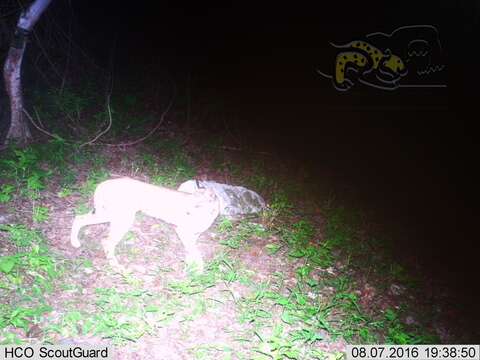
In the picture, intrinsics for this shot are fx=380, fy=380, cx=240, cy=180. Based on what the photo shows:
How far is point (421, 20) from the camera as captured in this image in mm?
10289

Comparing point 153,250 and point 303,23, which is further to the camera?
point 303,23

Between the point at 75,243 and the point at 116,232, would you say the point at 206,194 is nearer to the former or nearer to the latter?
the point at 116,232

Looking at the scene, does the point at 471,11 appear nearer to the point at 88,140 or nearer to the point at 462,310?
the point at 462,310

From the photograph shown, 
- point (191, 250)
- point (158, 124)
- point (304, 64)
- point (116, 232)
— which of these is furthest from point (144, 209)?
point (304, 64)

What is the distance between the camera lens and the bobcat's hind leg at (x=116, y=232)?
13.6ft

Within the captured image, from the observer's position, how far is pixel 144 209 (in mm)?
4270

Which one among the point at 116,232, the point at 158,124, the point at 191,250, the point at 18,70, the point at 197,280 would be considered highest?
the point at 18,70

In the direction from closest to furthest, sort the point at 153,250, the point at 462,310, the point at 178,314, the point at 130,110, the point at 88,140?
the point at 178,314 < the point at 153,250 < the point at 462,310 < the point at 88,140 < the point at 130,110

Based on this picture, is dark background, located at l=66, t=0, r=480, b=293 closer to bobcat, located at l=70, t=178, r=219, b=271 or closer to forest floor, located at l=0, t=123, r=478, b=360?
forest floor, located at l=0, t=123, r=478, b=360

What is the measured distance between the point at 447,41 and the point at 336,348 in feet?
31.9

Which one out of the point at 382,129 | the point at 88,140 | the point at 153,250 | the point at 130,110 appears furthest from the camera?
the point at 382,129

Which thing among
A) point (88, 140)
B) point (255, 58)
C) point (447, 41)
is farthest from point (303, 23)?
point (88, 140)

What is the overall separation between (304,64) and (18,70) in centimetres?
703

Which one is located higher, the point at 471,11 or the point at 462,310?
the point at 471,11
